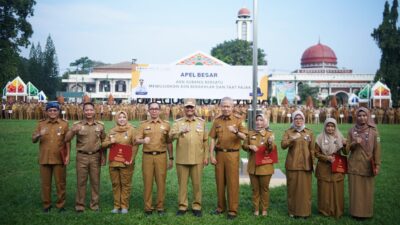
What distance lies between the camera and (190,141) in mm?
5852

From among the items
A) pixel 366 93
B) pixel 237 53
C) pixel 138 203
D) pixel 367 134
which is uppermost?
pixel 237 53

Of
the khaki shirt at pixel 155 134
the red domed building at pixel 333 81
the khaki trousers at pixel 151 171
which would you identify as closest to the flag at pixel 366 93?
the red domed building at pixel 333 81

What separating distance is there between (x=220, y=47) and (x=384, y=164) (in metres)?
45.4

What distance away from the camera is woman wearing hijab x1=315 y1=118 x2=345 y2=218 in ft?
19.4

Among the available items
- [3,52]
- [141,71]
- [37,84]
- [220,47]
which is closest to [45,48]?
[37,84]

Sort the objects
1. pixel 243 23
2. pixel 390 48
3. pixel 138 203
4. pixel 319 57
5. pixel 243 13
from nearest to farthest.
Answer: pixel 138 203 → pixel 390 48 → pixel 243 13 → pixel 243 23 → pixel 319 57

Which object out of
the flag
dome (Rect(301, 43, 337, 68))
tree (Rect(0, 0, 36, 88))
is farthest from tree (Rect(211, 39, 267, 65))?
tree (Rect(0, 0, 36, 88))

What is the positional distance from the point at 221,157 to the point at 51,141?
2.67 m

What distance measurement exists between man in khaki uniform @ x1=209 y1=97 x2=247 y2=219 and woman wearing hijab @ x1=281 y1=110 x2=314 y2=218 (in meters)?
0.78

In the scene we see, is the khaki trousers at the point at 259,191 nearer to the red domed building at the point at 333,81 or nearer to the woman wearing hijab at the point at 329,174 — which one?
the woman wearing hijab at the point at 329,174

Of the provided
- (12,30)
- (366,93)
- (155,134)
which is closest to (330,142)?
(155,134)

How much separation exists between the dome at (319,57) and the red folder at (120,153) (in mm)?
69701

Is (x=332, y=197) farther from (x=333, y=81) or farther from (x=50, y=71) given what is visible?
(x=50, y=71)

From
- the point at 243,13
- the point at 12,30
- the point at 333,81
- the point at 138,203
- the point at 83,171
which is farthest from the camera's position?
the point at 243,13
